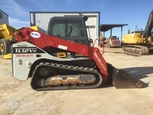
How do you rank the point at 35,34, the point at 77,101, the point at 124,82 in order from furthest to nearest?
the point at 124,82, the point at 35,34, the point at 77,101

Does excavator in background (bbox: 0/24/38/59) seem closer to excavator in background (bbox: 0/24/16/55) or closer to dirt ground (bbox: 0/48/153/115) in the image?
excavator in background (bbox: 0/24/16/55)

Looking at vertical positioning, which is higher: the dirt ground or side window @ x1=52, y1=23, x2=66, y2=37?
side window @ x1=52, y1=23, x2=66, y2=37

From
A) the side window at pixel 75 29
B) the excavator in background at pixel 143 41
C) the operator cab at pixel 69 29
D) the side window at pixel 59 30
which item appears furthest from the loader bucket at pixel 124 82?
the excavator in background at pixel 143 41

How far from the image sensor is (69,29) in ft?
17.1

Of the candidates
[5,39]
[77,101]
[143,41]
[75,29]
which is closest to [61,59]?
[75,29]

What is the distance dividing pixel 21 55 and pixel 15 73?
1.82 ft

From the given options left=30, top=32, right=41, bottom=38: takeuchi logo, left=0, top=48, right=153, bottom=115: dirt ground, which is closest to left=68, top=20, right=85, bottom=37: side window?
left=30, top=32, right=41, bottom=38: takeuchi logo

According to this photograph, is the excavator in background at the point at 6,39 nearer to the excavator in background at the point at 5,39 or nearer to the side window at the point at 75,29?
the excavator in background at the point at 5,39

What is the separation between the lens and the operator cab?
5203 millimetres

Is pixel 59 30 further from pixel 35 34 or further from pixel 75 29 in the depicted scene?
pixel 35 34

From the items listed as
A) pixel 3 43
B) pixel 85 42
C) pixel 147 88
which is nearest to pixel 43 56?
pixel 85 42

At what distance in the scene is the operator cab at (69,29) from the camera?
17.1ft

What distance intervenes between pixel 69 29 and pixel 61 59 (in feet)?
3.31

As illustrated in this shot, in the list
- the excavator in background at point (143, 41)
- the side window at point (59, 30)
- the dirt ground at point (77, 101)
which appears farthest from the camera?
the excavator in background at point (143, 41)
